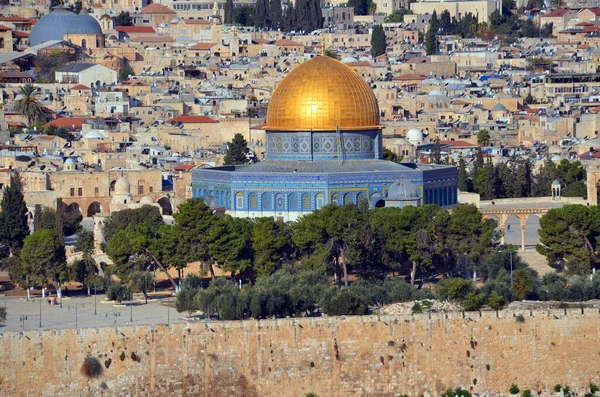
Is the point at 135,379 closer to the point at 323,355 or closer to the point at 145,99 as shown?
the point at 323,355

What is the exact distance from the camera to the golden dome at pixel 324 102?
6525cm

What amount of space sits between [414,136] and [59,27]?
116 feet

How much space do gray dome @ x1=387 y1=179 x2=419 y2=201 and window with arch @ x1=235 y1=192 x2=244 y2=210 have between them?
3.86 metres

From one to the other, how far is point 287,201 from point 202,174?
12.0 ft

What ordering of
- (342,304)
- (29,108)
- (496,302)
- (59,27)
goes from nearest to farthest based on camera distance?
(342,304), (496,302), (29,108), (59,27)

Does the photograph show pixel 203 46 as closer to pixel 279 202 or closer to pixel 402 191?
pixel 279 202

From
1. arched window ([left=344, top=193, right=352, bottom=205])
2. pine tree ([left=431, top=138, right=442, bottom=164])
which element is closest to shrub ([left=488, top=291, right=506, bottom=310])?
arched window ([left=344, top=193, right=352, bottom=205])

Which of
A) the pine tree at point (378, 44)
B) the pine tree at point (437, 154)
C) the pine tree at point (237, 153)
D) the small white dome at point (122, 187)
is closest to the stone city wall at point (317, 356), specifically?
the small white dome at point (122, 187)

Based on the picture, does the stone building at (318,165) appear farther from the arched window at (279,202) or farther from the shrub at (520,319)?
the shrub at (520,319)

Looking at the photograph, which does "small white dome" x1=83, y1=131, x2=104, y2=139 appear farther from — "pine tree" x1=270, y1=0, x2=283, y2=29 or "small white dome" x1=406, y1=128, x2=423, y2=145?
"pine tree" x1=270, y1=0, x2=283, y2=29

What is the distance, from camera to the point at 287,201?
63750 millimetres

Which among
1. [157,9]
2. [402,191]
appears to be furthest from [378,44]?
[402,191]

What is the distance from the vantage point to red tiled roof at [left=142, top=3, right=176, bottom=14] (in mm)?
139875

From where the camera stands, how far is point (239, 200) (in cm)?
6462
